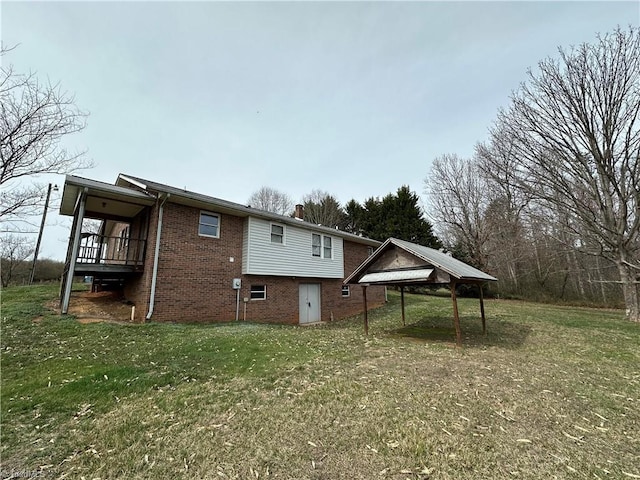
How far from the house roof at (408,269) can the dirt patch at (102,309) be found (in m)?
8.71

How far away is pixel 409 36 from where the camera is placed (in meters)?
9.01

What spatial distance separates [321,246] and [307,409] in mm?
12997

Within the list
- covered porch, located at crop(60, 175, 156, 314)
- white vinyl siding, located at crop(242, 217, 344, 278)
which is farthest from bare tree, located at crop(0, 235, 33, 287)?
white vinyl siding, located at crop(242, 217, 344, 278)

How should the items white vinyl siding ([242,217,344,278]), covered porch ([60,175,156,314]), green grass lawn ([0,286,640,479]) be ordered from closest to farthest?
green grass lawn ([0,286,640,479]) → covered porch ([60,175,156,314]) → white vinyl siding ([242,217,344,278])

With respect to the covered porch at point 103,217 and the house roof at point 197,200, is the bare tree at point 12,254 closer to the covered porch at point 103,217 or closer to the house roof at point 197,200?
the covered porch at point 103,217

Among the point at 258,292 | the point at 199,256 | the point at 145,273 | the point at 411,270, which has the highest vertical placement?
the point at 199,256

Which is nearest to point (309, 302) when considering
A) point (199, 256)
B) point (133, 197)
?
point (199, 256)

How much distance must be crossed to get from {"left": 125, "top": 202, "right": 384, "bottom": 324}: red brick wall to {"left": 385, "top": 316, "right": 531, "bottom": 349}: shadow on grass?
6004 millimetres

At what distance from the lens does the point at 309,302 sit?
16172 millimetres

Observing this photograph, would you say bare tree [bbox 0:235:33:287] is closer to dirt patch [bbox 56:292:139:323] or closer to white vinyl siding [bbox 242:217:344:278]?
dirt patch [bbox 56:292:139:323]

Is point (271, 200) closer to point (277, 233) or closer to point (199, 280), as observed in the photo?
point (277, 233)

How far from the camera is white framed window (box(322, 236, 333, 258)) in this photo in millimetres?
17219

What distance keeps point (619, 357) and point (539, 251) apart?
19.4 meters

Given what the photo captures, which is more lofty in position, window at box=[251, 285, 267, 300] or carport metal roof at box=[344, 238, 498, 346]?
carport metal roof at box=[344, 238, 498, 346]
